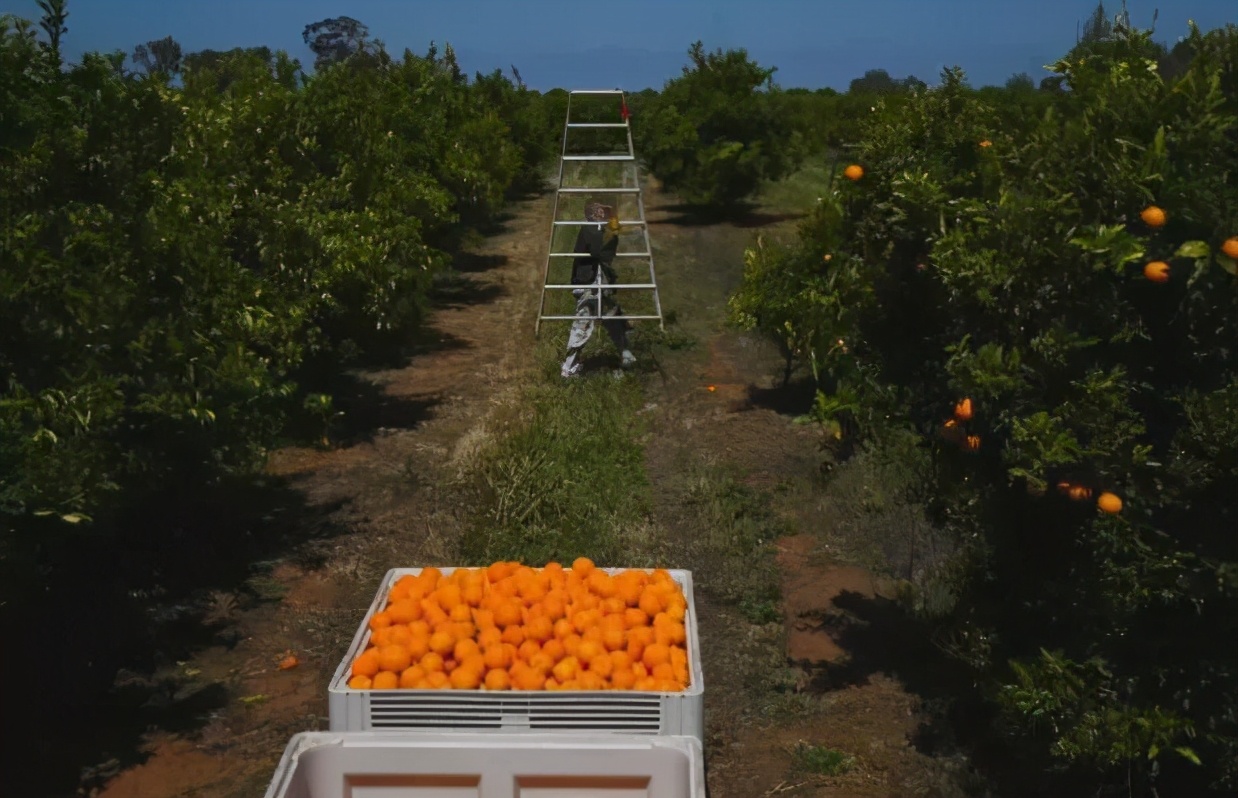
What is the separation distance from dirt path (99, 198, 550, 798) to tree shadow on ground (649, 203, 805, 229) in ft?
34.6

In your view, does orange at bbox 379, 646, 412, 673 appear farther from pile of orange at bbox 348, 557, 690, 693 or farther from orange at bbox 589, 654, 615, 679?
orange at bbox 589, 654, 615, 679

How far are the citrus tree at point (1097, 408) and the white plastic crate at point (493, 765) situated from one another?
1612mm

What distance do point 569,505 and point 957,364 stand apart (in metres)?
4.90

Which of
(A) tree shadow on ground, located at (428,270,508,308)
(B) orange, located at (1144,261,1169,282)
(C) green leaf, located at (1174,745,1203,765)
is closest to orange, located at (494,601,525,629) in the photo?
(C) green leaf, located at (1174,745,1203,765)

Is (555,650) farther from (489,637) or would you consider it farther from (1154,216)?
(1154,216)

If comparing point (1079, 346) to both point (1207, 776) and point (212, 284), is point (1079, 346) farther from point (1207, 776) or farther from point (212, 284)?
point (212, 284)

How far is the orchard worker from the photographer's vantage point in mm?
13695

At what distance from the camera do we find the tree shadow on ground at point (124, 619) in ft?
20.1

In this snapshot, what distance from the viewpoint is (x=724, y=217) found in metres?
27.5

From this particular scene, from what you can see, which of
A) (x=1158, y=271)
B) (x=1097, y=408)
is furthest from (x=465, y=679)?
(x=1158, y=271)

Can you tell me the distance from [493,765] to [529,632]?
3.08ft

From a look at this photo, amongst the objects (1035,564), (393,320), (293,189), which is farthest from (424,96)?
(1035,564)

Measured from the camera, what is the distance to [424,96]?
2072 centimetres

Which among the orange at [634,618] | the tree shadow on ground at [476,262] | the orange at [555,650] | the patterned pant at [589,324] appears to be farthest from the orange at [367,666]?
the tree shadow on ground at [476,262]
